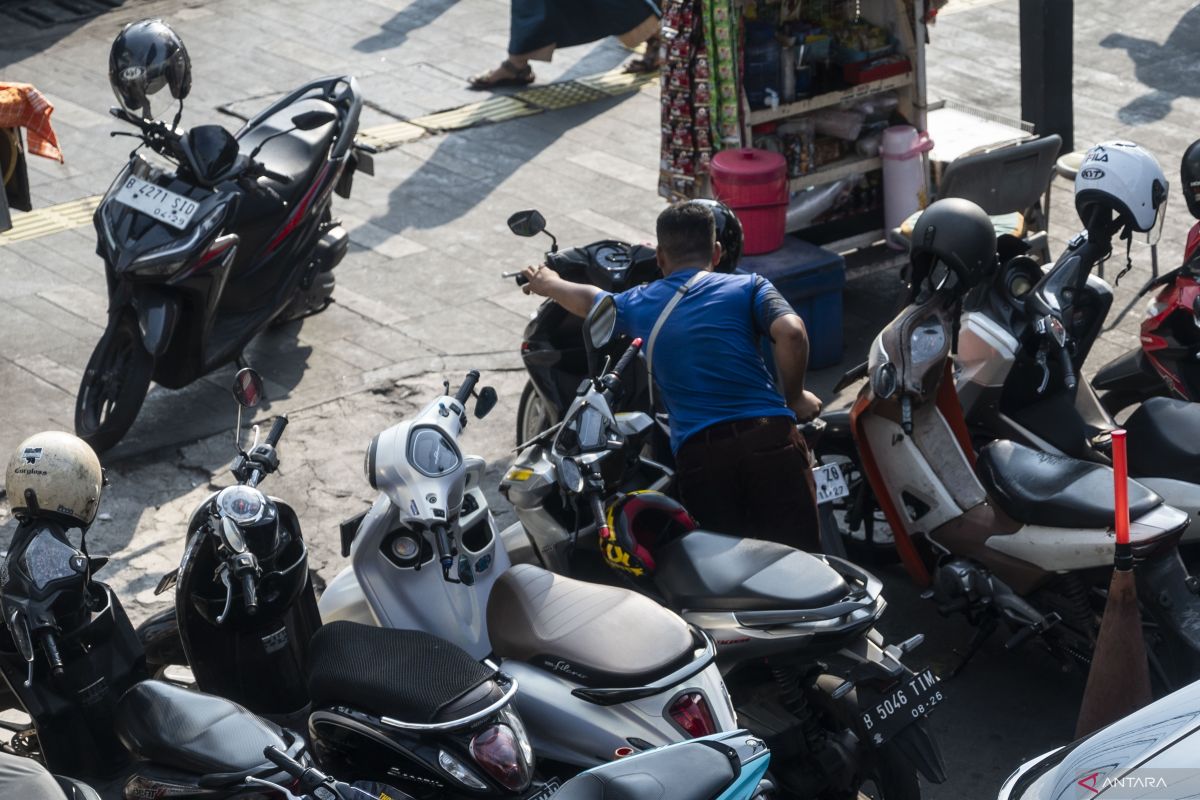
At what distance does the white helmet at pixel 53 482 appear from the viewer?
4711 mm

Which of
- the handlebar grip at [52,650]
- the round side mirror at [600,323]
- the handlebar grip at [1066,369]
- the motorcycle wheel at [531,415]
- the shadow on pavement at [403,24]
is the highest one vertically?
the round side mirror at [600,323]

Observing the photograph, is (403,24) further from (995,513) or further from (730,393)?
(995,513)

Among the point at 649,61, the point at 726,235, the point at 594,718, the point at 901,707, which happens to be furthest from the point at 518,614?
the point at 649,61

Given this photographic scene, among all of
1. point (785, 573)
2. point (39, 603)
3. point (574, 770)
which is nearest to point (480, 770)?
Answer: point (574, 770)

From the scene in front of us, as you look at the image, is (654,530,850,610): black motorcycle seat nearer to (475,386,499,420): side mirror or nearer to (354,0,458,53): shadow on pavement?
(475,386,499,420): side mirror

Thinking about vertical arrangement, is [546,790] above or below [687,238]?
below

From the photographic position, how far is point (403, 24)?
508 inches

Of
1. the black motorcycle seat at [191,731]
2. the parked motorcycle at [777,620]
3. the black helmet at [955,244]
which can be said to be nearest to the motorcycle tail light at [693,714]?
Result: the parked motorcycle at [777,620]

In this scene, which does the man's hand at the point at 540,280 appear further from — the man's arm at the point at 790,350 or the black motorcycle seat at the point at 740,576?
the black motorcycle seat at the point at 740,576

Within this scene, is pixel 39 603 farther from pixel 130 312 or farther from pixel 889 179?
pixel 889 179

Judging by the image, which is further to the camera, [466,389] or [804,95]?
[804,95]

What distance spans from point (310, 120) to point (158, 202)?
1.01m

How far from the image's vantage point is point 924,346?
559 centimetres

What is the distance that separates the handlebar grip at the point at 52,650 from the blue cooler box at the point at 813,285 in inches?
157
